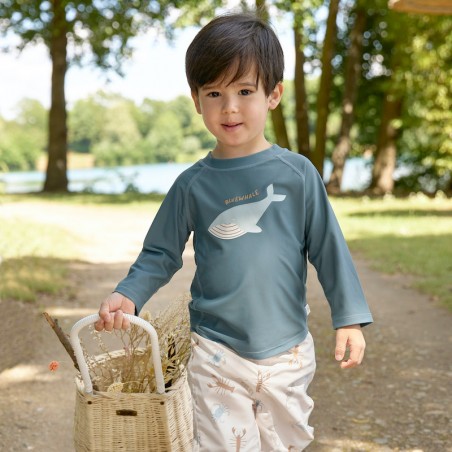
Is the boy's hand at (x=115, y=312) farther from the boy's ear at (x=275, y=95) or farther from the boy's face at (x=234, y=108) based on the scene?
the boy's ear at (x=275, y=95)

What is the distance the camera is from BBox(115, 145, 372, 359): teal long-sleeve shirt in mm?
2412

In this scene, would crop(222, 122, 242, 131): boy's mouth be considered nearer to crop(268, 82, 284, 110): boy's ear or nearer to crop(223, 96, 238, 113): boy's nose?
crop(223, 96, 238, 113): boy's nose

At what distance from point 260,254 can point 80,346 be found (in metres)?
0.63

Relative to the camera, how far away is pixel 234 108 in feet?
7.94

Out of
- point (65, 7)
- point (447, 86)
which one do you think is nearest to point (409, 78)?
point (447, 86)

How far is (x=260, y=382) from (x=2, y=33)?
20588 millimetres

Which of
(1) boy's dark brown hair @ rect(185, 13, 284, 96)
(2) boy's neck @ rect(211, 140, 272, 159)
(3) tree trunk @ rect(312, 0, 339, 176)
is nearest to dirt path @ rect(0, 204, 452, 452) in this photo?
(2) boy's neck @ rect(211, 140, 272, 159)

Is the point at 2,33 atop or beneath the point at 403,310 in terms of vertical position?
atop

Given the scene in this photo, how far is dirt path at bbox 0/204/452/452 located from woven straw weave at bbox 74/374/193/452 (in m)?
0.67

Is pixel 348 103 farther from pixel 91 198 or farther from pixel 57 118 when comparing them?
pixel 57 118

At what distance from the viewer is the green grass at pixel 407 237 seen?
793 centimetres

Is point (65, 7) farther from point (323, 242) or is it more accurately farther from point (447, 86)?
point (323, 242)

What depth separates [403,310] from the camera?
6523 millimetres

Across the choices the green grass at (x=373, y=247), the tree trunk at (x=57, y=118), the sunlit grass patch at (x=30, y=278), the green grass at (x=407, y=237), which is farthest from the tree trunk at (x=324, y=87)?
the sunlit grass patch at (x=30, y=278)
